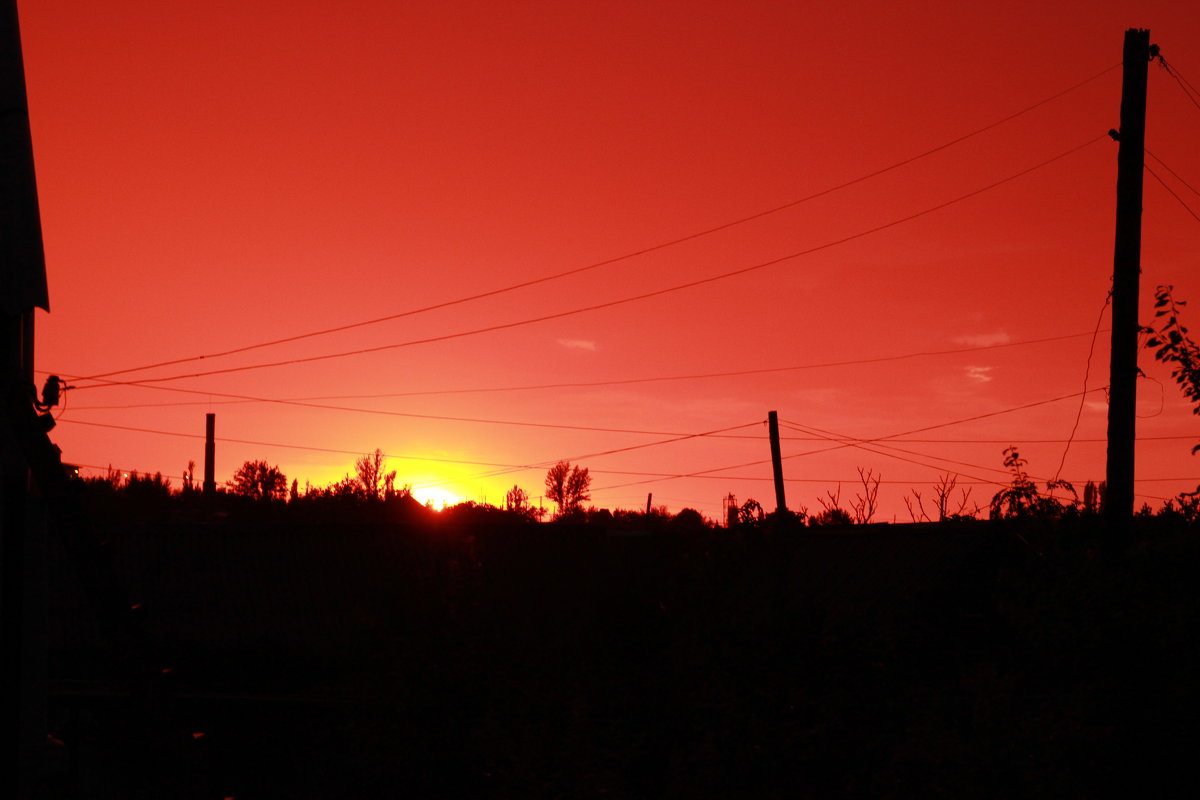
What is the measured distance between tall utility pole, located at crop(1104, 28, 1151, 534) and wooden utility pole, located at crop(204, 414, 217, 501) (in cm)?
3622

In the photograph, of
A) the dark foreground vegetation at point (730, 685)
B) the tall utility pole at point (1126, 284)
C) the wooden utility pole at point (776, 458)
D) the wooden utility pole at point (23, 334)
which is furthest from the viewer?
the wooden utility pole at point (776, 458)

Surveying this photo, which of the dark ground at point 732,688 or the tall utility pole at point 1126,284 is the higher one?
the tall utility pole at point 1126,284

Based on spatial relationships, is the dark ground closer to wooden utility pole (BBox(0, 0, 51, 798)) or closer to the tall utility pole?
wooden utility pole (BBox(0, 0, 51, 798))

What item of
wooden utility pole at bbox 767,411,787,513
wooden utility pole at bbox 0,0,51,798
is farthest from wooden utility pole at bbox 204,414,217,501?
wooden utility pole at bbox 0,0,51,798

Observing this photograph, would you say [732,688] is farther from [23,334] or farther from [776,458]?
[776,458]

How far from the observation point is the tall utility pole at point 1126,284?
41.0ft

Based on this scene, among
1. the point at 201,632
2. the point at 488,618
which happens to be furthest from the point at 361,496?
the point at 488,618

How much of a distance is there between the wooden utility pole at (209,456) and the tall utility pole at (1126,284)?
119 feet

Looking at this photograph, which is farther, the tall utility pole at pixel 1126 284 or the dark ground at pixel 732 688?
the tall utility pole at pixel 1126 284

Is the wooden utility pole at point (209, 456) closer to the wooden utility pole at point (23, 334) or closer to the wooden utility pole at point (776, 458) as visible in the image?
the wooden utility pole at point (776, 458)

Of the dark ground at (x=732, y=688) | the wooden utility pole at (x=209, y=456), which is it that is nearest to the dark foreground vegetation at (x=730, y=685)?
the dark ground at (x=732, y=688)

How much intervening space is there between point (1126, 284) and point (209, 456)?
36946mm

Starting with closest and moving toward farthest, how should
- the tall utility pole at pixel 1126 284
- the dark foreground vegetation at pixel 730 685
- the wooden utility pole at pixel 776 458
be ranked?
1. the dark foreground vegetation at pixel 730 685
2. the tall utility pole at pixel 1126 284
3. the wooden utility pole at pixel 776 458

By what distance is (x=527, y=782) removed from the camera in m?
10.0
